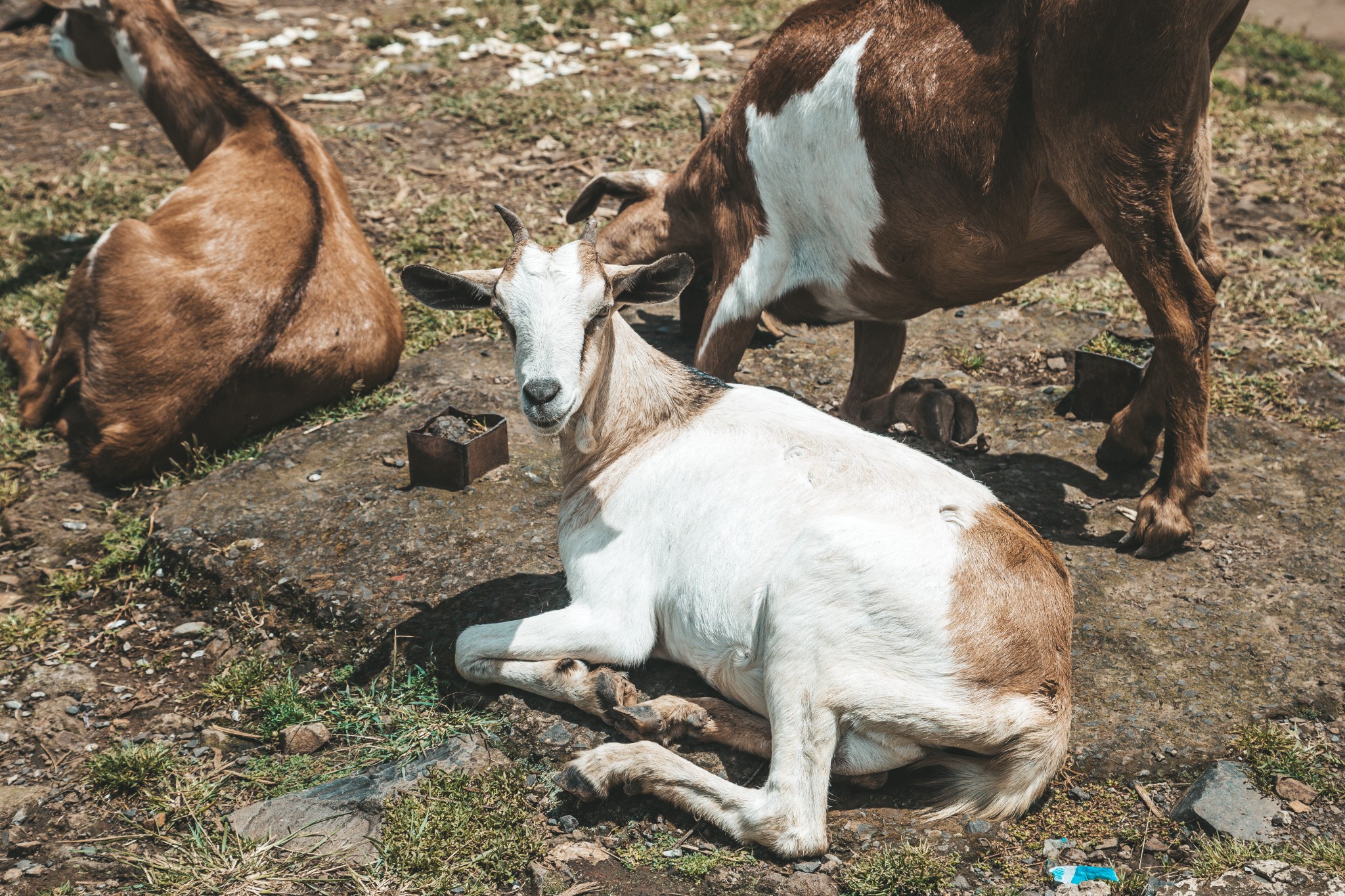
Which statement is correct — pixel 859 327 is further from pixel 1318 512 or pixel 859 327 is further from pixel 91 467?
pixel 91 467

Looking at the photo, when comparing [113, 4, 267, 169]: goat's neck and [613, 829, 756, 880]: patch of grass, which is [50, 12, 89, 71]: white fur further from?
[613, 829, 756, 880]: patch of grass

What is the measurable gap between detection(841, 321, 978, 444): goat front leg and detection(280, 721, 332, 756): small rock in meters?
3.01

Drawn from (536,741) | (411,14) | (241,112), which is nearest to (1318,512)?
(536,741)

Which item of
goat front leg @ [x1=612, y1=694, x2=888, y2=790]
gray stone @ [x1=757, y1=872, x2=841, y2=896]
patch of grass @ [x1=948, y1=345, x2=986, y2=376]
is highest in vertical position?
A: patch of grass @ [x1=948, y1=345, x2=986, y2=376]

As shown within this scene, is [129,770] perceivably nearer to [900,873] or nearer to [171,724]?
[171,724]

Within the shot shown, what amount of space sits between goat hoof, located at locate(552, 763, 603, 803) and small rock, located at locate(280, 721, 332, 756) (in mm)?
1056

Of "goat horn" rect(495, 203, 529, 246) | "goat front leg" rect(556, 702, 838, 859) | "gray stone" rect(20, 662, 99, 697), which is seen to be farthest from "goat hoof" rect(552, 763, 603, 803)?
"gray stone" rect(20, 662, 99, 697)

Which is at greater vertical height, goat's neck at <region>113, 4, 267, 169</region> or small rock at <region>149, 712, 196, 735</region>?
goat's neck at <region>113, 4, 267, 169</region>

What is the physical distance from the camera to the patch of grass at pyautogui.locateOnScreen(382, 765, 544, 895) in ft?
11.1

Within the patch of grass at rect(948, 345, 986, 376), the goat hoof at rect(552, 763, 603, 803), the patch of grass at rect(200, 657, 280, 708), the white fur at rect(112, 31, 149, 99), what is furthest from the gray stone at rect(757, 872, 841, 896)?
the white fur at rect(112, 31, 149, 99)

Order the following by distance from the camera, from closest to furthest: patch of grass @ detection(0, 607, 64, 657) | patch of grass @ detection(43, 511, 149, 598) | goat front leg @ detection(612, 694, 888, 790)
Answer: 1. goat front leg @ detection(612, 694, 888, 790)
2. patch of grass @ detection(0, 607, 64, 657)
3. patch of grass @ detection(43, 511, 149, 598)

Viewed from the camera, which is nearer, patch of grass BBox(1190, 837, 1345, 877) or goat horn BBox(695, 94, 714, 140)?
patch of grass BBox(1190, 837, 1345, 877)

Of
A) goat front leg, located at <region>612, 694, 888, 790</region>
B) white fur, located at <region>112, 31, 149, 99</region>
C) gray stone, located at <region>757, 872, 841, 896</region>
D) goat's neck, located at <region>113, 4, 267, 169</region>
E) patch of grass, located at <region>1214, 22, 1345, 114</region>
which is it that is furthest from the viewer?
patch of grass, located at <region>1214, 22, 1345, 114</region>

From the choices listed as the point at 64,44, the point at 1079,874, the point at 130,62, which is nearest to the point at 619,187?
the point at 1079,874
